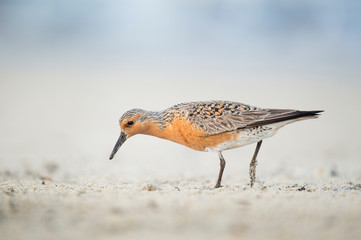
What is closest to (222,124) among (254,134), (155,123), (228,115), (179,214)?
(228,115)

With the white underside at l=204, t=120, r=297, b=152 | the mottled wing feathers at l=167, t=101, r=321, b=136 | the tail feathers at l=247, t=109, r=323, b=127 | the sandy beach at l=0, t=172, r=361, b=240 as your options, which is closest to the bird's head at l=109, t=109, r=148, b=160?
the mottled wing feathers at l=167, t=101, r=321, b=136

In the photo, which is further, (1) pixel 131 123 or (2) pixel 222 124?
(1) pixel 131 123

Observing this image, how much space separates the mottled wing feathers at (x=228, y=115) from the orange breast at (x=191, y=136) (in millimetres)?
93

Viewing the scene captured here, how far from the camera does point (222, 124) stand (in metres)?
7.20

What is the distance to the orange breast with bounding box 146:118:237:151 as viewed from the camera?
23.8 feet

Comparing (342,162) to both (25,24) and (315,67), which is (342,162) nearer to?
(315,67)

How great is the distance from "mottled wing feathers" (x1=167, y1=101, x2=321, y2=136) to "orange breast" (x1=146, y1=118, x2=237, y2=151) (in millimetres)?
93

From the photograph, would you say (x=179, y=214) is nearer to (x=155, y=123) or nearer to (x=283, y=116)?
(x=283, y=116)

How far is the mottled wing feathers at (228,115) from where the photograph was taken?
22.9 feet

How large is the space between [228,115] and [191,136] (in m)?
0.68

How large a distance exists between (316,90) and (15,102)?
52.5 ft

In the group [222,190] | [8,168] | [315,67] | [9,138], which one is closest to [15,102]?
[9,138]

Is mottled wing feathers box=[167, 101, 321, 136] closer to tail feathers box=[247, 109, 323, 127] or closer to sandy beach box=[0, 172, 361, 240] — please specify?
tail feathers box=[247, 109, 323, 127]

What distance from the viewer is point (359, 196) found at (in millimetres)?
6016
